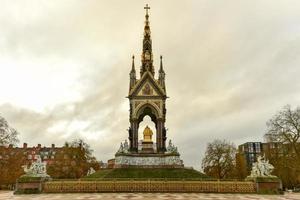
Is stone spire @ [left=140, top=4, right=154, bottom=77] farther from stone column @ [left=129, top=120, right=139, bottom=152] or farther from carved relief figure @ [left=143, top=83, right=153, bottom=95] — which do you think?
stone column @ [left=129, top=120, right=139, bottom=152]

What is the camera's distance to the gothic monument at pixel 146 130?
47.9 metres

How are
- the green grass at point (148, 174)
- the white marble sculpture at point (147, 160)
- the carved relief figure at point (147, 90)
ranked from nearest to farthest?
1. the green grass at point (148, 174)
2. the white marble sculpture at point (147, 160)
3. the carved relief figure at point (147, 90)

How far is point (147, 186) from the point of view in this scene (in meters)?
29.9

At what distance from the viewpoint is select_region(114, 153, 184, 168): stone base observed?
47.3 metres

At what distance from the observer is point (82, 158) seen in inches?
2611

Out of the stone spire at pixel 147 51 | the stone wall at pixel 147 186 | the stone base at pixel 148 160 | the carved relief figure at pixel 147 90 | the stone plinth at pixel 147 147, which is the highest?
the stone spire at pixel 147 51

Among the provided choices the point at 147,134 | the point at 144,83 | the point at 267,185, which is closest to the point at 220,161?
the point at 147,134

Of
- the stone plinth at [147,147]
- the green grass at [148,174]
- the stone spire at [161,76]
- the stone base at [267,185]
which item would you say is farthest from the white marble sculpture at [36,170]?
the stone spire at [161,76]

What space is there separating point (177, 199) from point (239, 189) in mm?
9840

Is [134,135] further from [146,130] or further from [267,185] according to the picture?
[267,185]

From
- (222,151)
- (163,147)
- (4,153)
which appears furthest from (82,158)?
(222,151)

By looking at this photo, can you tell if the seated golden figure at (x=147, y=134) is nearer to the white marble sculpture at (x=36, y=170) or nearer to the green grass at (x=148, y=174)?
the green grass at (x=148, y=174)

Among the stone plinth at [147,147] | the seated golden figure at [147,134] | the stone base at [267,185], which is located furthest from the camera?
the seated golden figure at [147,134]

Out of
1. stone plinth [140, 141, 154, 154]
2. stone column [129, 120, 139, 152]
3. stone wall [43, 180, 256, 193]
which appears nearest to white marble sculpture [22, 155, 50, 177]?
stone wall [43, 180, 256, 193]
